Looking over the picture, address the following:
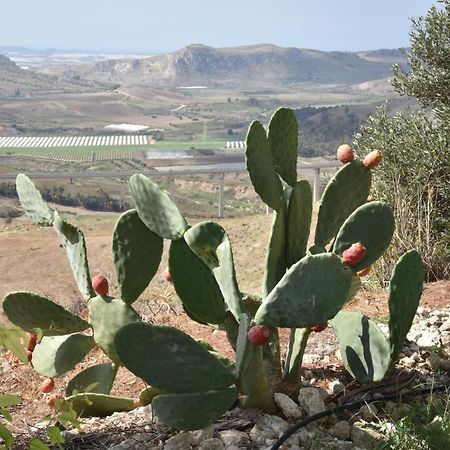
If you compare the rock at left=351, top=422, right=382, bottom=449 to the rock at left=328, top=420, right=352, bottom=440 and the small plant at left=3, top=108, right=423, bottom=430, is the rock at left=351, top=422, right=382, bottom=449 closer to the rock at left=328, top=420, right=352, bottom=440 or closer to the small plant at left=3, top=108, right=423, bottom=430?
the rock at left=328, top=420, right=352, bottom=440

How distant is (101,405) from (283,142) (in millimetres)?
1416

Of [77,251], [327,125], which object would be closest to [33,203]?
[77,251]

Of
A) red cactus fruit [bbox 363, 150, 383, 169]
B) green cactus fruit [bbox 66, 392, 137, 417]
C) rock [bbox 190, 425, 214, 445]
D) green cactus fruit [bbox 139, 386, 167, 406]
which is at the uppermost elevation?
red cactus fruit [bbox 363, 150, 383, 169]

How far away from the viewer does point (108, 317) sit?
3348 millimetres

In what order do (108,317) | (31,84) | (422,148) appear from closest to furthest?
(108,317)
(422,148)
(31,84)

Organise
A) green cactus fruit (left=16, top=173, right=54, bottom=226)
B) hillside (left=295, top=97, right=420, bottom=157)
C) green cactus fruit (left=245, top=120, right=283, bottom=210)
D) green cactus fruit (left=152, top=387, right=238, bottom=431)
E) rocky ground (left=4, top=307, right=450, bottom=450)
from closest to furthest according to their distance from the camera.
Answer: green cactus fruit (left=152, top=387, right=238, bottom=431) → rocky ground (left=4, top=307, right=450, bottom=450) → green cactus fruit (left=245, top=120, right=283, bottom=210) → green cactus fruit (left=16, top=173, right=54, bottom=226) → hillside (left=295, top=97, right=420, bottom=157)

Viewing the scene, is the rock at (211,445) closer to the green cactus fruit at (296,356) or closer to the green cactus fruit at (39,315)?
the green cactus fruit at (296,356)

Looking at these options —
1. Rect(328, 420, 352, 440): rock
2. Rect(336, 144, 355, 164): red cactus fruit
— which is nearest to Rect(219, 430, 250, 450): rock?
Rect(328, 420, 352, 440): rock

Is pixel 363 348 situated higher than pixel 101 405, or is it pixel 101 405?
pixel 363 348

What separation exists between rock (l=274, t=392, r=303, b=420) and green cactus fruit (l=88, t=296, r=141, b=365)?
0.77 m

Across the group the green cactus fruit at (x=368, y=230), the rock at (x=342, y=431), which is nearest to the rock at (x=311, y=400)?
the rock at (x=342, y=431)

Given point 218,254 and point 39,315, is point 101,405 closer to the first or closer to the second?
point 39,315

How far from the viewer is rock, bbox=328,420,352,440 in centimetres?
276

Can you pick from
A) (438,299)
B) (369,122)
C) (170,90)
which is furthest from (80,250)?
(170,90)
